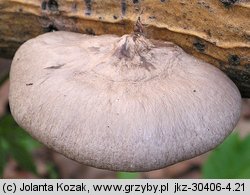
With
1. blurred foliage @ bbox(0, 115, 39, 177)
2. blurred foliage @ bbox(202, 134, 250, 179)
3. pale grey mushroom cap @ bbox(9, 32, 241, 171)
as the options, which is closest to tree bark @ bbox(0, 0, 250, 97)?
pale grey mushroom cap @ bbox(9, 32, 241, 171)

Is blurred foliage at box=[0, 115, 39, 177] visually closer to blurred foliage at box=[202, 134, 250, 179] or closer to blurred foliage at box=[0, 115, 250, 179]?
blurred foliage at box=[0, 115, 250, 179]

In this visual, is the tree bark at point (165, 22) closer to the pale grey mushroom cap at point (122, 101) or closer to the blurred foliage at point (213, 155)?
the pale grey mushroom cap at point (122, 101)

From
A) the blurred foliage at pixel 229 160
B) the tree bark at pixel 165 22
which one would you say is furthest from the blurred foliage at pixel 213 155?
the tree bark at pixel 165 22

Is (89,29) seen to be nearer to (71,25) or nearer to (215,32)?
(71,25)

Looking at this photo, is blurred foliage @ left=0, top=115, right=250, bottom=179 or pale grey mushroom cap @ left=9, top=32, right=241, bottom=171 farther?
blurred foliage @ left=0, top=115, right=250, bottom=179

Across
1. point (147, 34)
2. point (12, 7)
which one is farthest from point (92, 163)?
point (12, 7)

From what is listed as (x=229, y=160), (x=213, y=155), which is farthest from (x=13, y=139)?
(x=229, y=160)

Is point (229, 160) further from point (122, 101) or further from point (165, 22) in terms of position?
point (122, 101)
